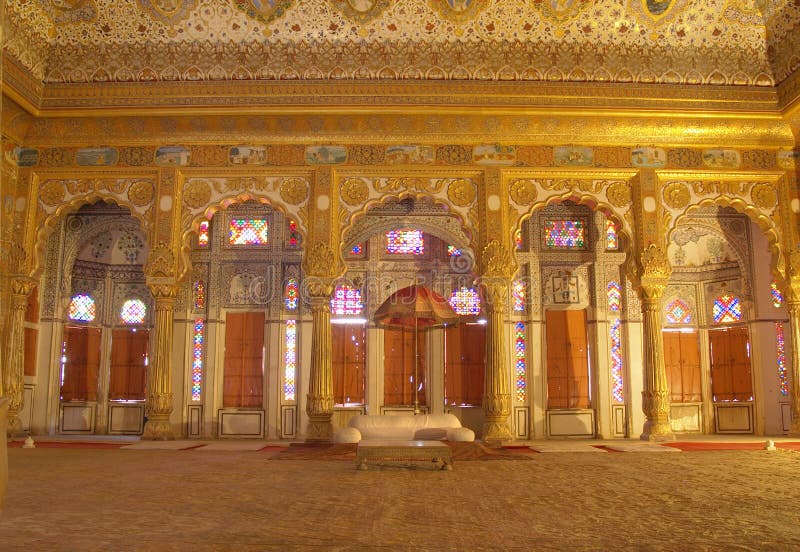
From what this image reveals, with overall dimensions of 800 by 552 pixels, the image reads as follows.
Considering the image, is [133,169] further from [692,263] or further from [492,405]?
[692,263]

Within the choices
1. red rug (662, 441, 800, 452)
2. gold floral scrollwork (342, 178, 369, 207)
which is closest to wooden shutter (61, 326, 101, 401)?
gold floral scrollwork (342, 178, 369, 207)

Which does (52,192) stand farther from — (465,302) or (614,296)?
(614,296)

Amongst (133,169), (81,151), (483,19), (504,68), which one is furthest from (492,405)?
(81,151)

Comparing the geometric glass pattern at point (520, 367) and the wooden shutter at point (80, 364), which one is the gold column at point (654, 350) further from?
the wooden shutter at point (80, 364)

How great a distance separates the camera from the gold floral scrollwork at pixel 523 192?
38.1 ft

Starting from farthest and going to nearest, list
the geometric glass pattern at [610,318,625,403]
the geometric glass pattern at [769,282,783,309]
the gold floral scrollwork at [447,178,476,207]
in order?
the geometric glass pattern at [610,318,625,403], the geometric glass pattern at [769,282,783,309], the gold floral scrollwork at [447,178,476,207]

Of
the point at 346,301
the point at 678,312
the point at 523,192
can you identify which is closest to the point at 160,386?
the point at 346,301

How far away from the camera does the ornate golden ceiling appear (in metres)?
11.1

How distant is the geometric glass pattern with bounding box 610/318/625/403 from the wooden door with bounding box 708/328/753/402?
203 cm

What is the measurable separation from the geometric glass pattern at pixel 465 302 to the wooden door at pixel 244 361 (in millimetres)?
3830

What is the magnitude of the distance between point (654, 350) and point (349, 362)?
572 cm

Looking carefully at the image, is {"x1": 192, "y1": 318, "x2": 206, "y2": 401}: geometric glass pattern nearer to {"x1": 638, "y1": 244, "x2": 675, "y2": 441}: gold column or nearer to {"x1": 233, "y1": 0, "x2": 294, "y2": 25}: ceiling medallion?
{"x1": 233, "y1": 0, "x2": 294, "y2": 25}: ceiling medallion

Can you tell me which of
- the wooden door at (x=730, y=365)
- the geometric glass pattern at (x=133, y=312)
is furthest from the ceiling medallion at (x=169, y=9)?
the wooden door at (x=730, y=365)

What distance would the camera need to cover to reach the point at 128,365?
1429 centimetres
